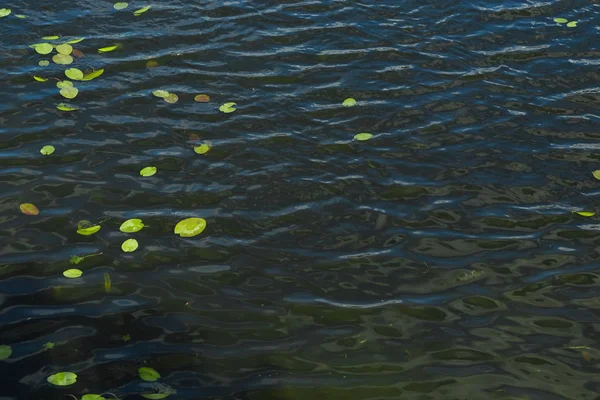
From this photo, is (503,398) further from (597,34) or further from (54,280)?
(597,34)

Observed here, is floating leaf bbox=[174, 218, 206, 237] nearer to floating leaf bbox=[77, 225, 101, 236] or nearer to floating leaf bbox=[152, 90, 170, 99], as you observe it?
floating leaf bbox=[77, 225, 101, 236]

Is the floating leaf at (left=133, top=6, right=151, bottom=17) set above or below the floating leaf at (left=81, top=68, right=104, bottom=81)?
above

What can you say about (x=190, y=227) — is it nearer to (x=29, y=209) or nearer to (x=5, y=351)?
(x=29, y=209)

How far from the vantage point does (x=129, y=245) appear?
6.25m

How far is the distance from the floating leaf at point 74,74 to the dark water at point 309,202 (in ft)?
0.81

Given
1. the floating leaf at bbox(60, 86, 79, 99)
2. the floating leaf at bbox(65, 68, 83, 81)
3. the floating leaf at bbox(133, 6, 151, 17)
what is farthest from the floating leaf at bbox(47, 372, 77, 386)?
the floating leaf at bbox(133, 6, 151, 17)

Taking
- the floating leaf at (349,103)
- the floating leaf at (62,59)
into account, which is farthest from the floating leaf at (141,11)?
the floating leaf at (349,103)

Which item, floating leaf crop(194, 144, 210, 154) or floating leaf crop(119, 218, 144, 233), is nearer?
floating leaf crop(119, 218, 144, 233)

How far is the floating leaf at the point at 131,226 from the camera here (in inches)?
252

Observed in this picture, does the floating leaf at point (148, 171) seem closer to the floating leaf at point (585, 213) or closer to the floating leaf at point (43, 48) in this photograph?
the floating leaf at point (43, 48)

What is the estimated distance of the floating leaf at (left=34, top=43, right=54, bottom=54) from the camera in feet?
27.6

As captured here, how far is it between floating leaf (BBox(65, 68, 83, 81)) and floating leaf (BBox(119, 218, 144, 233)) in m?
2.36

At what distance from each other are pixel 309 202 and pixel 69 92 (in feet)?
9.36

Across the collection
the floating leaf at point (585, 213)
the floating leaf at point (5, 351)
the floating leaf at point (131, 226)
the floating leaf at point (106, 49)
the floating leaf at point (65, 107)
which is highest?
the floating leaf at point (106, 49)
